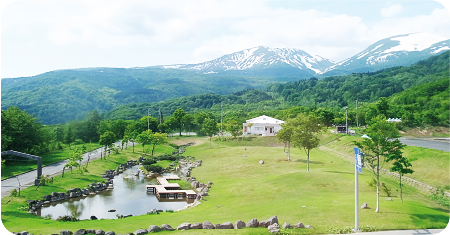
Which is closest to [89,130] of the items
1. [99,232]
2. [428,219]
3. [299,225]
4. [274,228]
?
[99,232]

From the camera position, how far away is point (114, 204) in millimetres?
31609

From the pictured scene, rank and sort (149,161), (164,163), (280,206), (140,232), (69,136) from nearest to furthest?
(140,232)
(280,206)
(149,161)
(164,163)
(69,136)

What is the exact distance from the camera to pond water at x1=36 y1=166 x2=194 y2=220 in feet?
93.3

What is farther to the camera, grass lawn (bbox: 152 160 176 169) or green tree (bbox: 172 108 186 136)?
green tree (bbox: 172 108 186 136)

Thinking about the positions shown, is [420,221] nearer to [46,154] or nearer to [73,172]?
[73,172]

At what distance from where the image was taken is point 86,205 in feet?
103

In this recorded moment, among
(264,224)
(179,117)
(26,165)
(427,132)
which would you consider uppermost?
(179,117)

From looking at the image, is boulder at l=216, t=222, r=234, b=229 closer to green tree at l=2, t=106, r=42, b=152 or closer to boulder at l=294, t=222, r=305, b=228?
boulder at l=294, t=222, r=305, b=228

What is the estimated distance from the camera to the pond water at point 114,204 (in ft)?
93.3

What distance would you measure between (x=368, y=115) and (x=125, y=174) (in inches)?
2406

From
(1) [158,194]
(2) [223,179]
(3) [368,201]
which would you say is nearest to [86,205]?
(1) [158,194]

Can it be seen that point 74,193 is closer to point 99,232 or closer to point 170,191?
point 170,191

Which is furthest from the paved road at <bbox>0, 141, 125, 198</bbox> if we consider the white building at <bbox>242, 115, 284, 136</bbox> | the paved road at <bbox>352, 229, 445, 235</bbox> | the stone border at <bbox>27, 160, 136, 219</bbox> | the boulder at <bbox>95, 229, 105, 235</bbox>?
the white building at <bbox>242, 115, 284, 136</bbox>

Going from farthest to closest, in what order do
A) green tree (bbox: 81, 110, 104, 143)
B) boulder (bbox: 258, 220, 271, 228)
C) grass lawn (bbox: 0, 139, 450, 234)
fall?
green tree (bbox: 81, 110, 104, 143) → grass lawn (bbox: 0, 139, 450, 234) → boulder (bbox: 258, 220, 271, 228)
